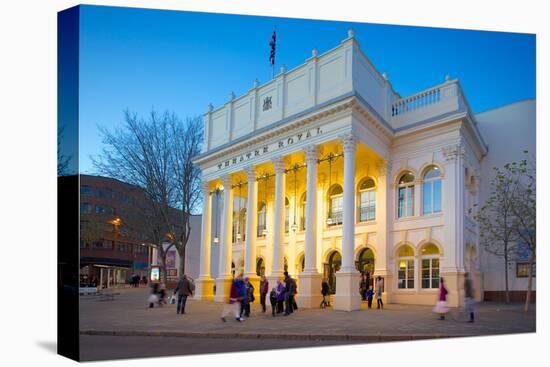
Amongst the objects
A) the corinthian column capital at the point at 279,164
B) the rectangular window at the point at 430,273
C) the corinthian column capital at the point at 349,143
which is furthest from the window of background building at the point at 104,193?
the rectangular window at the point at 430,273

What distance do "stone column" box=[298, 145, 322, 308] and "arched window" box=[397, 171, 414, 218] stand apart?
3278mm

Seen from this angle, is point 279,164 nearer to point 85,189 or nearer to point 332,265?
point 332,265

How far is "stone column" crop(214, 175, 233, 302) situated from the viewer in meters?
22.2

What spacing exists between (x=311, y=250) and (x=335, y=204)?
4176mm

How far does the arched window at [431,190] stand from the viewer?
19188 mm

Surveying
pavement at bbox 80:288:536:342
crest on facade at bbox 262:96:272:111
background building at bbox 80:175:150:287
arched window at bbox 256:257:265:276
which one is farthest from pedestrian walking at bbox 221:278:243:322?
arched window at bbox 256:257:265:276

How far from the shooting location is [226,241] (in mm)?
23141

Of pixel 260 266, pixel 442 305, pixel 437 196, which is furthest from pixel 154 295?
pixel 260 266

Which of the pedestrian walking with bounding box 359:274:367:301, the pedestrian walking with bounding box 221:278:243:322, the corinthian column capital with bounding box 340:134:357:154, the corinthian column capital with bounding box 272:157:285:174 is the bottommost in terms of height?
the pedestrian walking with bounding box 359:274:367:301

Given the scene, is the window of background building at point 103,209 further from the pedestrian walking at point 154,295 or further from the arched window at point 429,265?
the arched window at point 429,265

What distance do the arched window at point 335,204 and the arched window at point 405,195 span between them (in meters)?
2.81

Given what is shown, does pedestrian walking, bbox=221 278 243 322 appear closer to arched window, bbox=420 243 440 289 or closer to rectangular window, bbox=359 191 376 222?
arched window, bbox=420 243 440 289

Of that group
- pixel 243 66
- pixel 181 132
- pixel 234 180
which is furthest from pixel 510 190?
pixel 234 180

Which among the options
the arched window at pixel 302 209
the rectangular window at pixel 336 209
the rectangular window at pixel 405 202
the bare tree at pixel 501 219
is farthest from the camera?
the arched window at pixel 302 209
